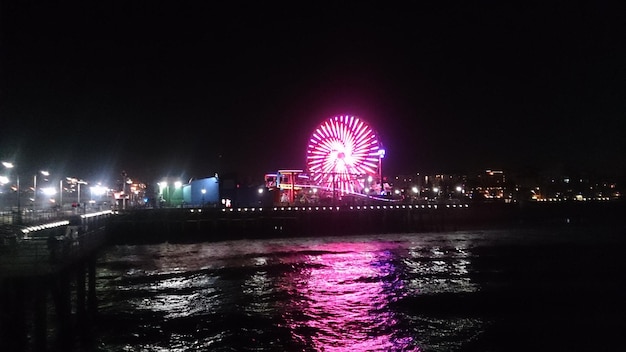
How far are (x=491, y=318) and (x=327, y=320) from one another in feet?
19.8

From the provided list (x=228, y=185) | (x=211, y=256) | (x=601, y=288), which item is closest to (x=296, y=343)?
(x=601, y=288)

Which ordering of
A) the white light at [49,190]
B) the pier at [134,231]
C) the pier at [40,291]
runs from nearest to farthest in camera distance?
the pier at [40,291], the pier at [134,231], the white light at [49,190]

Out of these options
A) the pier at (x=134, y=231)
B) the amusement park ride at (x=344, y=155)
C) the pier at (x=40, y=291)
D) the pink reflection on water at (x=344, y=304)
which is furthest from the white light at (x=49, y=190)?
the pier at (x=40, y=291)

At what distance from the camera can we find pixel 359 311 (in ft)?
65.7

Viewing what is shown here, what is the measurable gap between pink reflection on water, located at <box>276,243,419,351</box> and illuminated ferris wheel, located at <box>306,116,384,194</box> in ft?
128

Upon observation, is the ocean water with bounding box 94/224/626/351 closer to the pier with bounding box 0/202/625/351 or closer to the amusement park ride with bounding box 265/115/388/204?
the pier with bounding box 0/202/625/351

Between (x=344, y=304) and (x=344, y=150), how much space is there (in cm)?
5459

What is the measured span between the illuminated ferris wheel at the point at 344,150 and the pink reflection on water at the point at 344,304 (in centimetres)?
3904

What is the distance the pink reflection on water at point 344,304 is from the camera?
16.1 meters

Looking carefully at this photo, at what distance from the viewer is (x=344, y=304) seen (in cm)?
2134

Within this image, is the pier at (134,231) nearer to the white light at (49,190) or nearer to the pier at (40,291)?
the pier at (40,291)

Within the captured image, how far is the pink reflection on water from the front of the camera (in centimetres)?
1614

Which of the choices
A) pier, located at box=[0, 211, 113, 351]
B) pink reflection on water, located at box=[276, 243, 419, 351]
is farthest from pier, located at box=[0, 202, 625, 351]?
pink reflection on water, located at box=[276, 243, 419, 351]

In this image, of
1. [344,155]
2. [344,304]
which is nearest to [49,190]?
[344,155]
